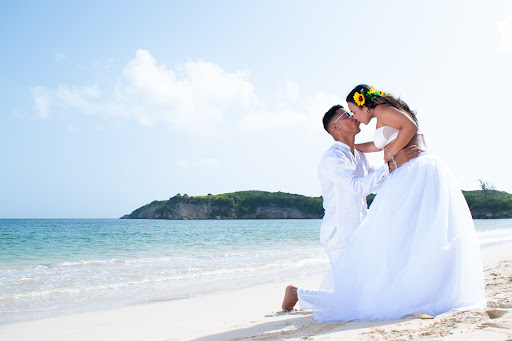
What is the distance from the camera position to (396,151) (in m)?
3.25

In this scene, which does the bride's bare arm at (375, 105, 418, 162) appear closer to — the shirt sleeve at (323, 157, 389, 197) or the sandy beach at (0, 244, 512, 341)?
the shirt sleeve at (323, 157, 389, 197)

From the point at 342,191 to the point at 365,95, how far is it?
2.76 ft

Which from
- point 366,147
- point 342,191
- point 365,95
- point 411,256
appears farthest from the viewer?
point 366,147

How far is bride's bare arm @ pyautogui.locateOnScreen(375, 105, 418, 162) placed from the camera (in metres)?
3.12

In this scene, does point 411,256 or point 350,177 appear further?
point 350,177

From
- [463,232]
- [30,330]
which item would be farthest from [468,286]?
[30,330]

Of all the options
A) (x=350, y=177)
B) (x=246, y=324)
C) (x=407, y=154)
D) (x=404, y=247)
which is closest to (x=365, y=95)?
(x=407, y=154)

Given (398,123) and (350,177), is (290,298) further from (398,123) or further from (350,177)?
(398,123)

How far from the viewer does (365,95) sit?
10.8ft

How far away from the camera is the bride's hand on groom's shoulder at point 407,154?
3.22 metres

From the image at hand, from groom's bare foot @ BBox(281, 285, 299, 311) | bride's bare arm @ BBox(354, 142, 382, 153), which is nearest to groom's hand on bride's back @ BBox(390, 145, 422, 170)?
bride's bare arm @ BBox(354, 142, 382, 153)

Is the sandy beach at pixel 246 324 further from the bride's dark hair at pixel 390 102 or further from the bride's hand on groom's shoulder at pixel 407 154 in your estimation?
the bride's dark hair at pixel 390 102

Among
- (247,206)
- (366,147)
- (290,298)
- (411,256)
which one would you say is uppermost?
(247,206)

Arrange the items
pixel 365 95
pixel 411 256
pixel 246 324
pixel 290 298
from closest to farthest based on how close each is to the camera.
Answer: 1. pixel 411 256
2. pixel 365 95
3. pixel 246 324
4. pixel 290 298
